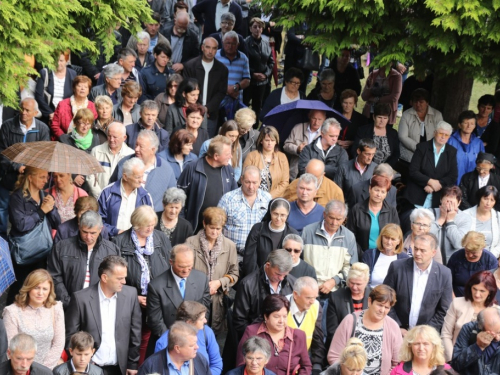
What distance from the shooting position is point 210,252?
10602 mm

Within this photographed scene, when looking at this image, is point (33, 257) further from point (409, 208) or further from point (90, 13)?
point (409, 208)

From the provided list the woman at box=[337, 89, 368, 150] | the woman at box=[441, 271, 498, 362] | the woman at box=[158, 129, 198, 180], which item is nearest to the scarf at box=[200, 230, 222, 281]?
the woman at box=[158, 129, 198, 180]

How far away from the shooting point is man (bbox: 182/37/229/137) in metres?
15.2

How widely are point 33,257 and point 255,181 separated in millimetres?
2685

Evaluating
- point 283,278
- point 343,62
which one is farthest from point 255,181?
point 343,62

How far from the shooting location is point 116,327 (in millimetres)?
9492

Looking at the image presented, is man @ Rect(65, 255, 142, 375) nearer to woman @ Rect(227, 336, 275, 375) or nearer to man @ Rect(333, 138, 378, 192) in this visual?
woman @ Rect(227, 336, 275, 375)

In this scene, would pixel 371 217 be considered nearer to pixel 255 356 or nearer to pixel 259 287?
pixel 259 287

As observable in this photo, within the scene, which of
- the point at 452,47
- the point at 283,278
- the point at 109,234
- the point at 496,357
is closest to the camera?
the point at 496,357

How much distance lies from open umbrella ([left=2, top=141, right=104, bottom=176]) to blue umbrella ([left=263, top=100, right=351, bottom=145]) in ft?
11.2

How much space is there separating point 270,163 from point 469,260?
292 centimetres

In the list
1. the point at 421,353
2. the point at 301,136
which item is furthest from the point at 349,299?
the point at 301,136

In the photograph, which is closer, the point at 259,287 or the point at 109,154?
the point at 259,287

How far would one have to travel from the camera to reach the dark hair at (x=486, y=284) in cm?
994
